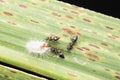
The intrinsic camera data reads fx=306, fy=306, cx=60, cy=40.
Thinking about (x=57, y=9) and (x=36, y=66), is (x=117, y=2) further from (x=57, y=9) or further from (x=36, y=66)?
(x=36, y=66)

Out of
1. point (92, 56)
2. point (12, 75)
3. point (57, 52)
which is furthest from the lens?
point (92, 56)

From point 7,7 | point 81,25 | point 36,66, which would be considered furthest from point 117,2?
point 36,66

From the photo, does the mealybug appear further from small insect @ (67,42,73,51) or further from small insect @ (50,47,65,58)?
small insect @ (50,47,65,58)

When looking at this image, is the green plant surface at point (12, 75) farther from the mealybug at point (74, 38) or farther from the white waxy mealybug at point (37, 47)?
the mealybug at point (74, 38)

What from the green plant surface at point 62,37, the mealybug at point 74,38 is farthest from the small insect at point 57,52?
the mealybug at point 74,38

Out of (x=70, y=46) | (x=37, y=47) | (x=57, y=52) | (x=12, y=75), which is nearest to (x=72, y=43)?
(x=70, y=46)

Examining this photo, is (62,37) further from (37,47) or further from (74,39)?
(37,47)
